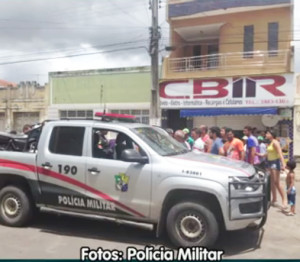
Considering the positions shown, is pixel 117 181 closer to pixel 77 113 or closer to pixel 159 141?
pixel 159 141

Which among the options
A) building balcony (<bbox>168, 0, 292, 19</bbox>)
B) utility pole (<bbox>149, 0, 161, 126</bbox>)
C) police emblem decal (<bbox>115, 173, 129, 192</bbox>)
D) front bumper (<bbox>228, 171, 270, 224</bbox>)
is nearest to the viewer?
front bumper (<bbox>228, 171, 270, 224</bbox>)

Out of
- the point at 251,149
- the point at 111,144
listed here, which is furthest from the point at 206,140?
the point at 111,144

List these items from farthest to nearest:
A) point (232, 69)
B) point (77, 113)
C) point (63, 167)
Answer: point (77, 113) → point (232, 69) → point (63, 167)

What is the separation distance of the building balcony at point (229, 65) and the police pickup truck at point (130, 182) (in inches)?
467

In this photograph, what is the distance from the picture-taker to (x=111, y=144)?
615 centimetres

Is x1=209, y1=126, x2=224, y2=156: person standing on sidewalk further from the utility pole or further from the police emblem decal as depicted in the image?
the utility pole

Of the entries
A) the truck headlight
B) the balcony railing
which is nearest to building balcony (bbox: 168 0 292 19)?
the balcony railing

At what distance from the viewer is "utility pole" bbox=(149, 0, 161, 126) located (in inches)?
707

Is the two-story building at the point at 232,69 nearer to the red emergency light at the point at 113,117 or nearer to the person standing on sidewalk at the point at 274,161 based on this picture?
the person standing on sidewalk at the point at 274,161

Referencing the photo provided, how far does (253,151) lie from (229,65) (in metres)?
10.4

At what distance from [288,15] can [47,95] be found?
13133 millimetres

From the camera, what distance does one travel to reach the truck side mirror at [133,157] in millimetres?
5359

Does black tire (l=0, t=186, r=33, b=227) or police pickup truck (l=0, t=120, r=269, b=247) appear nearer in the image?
police pickup truck (l=0, t=120, r=269, b=247)

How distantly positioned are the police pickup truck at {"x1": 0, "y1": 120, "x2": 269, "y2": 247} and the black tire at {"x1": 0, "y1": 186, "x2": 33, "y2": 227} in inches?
0.6
